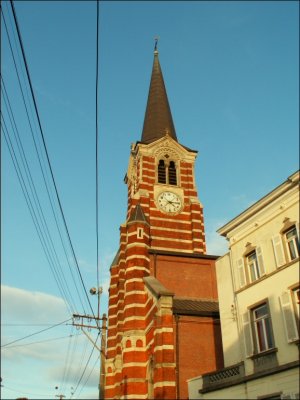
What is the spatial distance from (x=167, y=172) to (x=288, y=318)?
27.7 metres

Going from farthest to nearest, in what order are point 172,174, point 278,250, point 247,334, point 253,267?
point 172,174
point 253,267
point 247,334
point 278,250

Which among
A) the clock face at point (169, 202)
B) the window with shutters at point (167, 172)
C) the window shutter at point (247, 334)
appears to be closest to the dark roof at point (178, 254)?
the clock face at point (169, 202)

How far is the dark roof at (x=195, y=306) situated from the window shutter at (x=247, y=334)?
7.24 m

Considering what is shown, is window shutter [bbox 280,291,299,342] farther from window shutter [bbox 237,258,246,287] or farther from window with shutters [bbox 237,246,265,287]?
window shutter [bbox 237,258,246,287]

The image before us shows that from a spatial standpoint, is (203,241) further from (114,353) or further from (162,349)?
(162,349)

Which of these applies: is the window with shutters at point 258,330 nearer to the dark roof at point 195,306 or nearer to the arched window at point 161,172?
the dark roof at point 195,306

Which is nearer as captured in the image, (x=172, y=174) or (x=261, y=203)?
(x=261, y=203)

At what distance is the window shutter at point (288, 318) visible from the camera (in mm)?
16750

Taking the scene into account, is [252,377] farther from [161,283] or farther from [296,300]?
[161,283]

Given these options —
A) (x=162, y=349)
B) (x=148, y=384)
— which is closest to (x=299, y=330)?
(x=162, y=349)

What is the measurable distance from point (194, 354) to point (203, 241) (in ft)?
48.6

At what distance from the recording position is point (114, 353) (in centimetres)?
3400

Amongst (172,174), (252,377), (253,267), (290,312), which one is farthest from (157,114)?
(252,377)

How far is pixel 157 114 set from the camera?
167 ft
